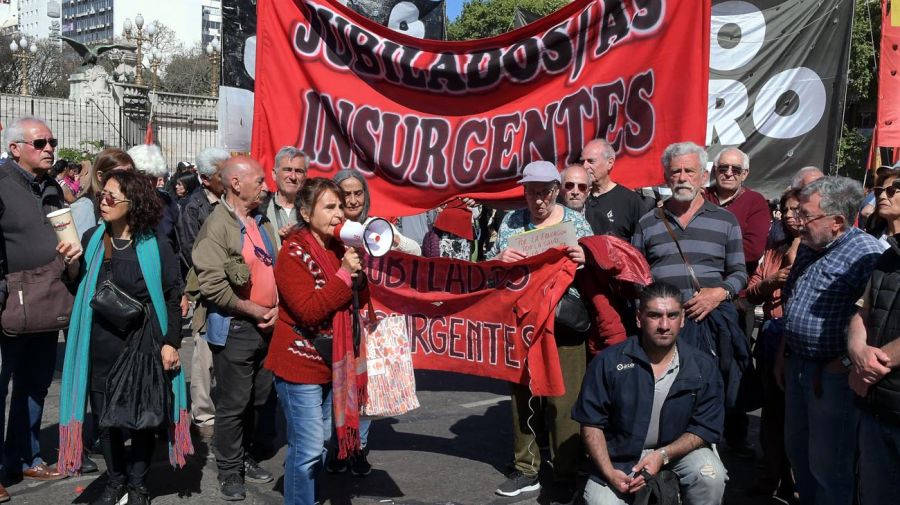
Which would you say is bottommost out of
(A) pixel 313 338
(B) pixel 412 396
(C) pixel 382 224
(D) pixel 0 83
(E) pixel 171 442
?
(E) pixel 171 442

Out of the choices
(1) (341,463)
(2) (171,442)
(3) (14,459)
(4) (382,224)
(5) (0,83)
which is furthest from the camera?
(5) (0,83)

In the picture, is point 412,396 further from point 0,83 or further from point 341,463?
point 0,83

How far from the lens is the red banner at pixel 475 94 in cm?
532

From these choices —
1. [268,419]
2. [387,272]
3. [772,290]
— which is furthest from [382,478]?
[772,290]

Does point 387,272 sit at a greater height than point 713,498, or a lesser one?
greater

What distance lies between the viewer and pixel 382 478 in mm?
5516

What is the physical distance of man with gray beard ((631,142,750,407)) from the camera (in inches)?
196

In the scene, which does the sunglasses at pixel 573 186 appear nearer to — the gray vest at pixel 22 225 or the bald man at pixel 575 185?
the bald man at pixel 575 185

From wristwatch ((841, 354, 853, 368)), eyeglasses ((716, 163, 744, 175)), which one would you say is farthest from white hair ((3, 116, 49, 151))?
wristwatch ((841, 354, 853, 368))

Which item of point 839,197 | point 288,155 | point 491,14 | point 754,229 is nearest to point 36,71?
point 491,14

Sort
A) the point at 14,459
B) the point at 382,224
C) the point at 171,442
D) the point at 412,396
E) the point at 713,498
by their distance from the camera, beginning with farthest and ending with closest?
the point at 14,459 → the point at 171,442 → the point at 412,396 → the point at 713,498 → the point at 382,224

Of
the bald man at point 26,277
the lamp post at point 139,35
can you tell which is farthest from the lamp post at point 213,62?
the bald man at point 26,277

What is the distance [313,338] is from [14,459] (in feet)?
7.68

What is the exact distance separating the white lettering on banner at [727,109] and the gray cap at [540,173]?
179 inches
